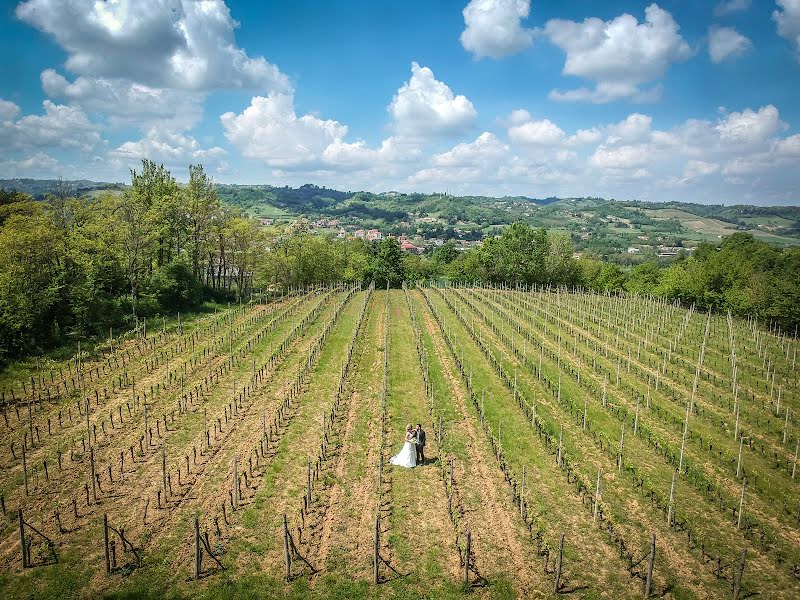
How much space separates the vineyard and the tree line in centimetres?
453

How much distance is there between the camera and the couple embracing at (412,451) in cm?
1661

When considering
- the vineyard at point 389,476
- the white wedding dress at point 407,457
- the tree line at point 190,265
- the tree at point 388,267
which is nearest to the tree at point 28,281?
the tree line at point 190,265

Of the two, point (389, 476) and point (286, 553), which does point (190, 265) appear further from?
point (286, 553)

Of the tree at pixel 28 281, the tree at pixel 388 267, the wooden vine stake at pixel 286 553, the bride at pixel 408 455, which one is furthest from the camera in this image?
the tree at pixel 388 267

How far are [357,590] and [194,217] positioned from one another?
46.2 m

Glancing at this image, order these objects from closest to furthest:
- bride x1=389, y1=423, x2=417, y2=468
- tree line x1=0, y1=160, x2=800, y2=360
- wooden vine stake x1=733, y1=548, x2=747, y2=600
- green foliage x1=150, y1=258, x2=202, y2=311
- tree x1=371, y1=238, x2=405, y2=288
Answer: wooden vine stake x1=733, y1=548, x2=747, y2=600 < bride x1=389, y1=423, x2=417, y2=468 < tree line x1=0, y1=160, x2=800, y2=360 < green foliage x1=150, y1=258, x2=202, y2=311 < tree x1=371, y1=238, x2=405, y2=288

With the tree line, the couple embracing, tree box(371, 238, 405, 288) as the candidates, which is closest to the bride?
the couple embracing

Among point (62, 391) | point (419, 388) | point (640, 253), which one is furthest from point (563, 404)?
point (640, 253)

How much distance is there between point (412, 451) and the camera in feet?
54.5

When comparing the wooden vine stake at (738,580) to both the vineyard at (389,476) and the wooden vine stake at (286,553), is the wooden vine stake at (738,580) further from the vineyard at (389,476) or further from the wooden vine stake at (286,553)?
the wooden vine stake at (286,553)

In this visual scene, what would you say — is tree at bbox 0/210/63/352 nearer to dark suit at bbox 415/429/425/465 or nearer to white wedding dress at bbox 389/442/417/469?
white wedding dress at bbox 389/442/417/469

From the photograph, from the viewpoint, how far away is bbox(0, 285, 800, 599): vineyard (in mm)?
11516

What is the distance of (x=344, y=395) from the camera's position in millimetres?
23391

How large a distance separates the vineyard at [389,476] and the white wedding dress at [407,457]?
0.36 m
